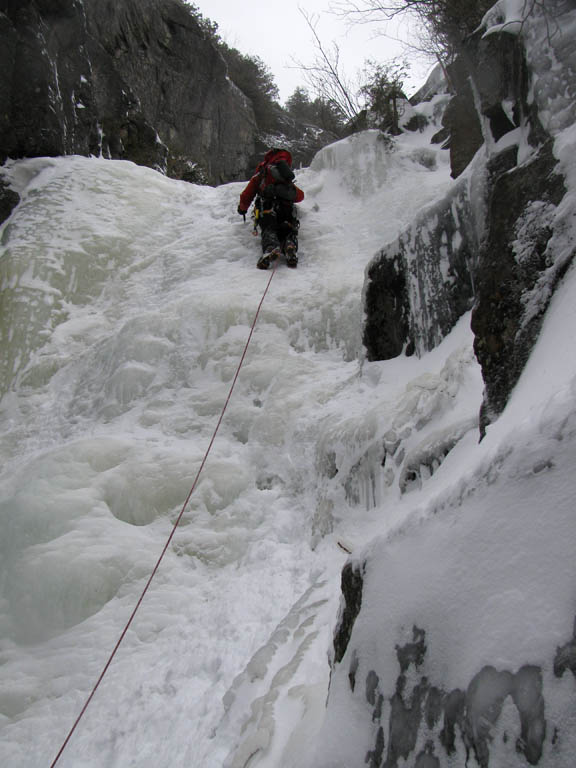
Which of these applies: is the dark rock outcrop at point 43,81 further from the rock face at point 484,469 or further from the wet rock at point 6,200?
the rock face at point 484,469

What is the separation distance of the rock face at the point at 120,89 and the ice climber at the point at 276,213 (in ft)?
10.6

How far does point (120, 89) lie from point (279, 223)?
17.8 ft

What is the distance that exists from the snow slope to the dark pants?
30 centimetres

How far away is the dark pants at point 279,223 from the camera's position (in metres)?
5.85

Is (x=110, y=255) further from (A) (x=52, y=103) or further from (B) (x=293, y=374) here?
(B) (x=293, y=374)

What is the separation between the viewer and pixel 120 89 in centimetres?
914

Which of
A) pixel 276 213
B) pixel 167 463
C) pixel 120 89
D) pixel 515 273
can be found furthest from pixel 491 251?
pixel 120 89

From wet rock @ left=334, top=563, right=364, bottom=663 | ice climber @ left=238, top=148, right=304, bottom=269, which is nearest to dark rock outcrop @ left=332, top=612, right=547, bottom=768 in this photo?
wet rock @ left=334, top=563, right=364, bottom=663

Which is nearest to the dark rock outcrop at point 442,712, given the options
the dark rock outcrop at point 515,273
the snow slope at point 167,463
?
the snow slope at point 167,463

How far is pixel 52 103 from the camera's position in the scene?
7105 mm

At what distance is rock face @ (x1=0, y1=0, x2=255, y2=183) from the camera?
22.4 ft

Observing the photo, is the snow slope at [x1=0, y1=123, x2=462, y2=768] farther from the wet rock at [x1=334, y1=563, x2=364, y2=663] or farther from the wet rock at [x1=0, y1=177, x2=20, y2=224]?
the wet rock at [x1=334, y1=563, x2=364, y2=663]

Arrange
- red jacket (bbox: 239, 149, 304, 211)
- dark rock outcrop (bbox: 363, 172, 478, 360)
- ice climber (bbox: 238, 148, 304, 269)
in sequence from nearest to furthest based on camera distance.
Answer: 1. dark rock outcrop (bbox: 363, 172, 478, 360)
2. ice climber (bbox: 238, 148, 304, 269)
3. red jacket (bbox: 239, 149, 304, 211)

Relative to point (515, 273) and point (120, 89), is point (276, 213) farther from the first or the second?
point (120, 89)
